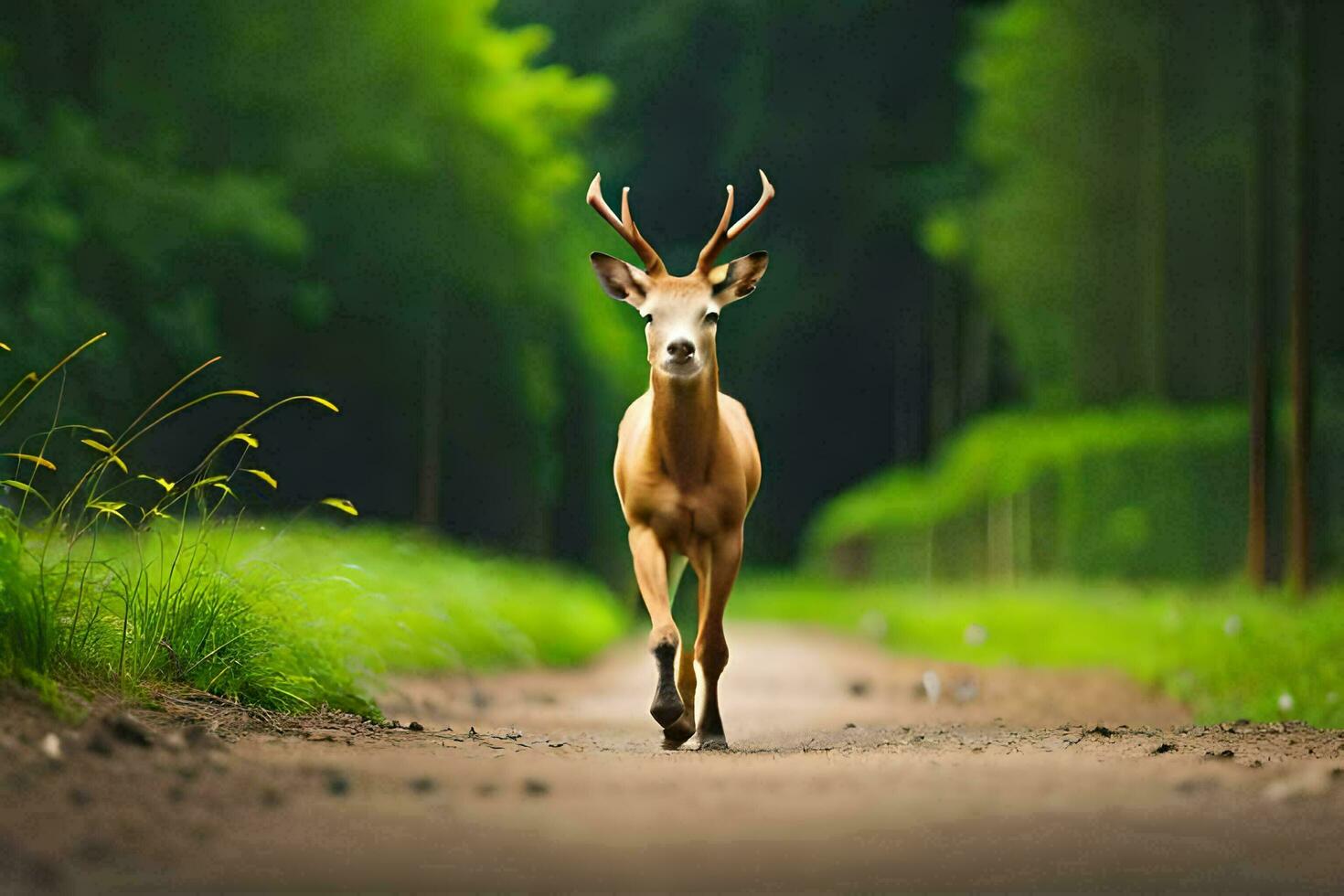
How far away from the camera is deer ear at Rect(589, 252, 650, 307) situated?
273 inches

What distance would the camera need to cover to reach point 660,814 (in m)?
3.87

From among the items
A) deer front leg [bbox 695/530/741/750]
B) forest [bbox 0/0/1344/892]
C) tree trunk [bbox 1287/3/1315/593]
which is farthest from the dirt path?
tree trunk [bbox 1287/3/1315/593]

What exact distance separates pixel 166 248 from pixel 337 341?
242 centimetres

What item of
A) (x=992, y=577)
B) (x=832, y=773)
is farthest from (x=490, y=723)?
(x=992, y=577)

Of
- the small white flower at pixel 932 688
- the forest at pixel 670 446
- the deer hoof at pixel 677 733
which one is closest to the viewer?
the forest at pixel 670 446

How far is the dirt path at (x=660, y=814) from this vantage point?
325 cm

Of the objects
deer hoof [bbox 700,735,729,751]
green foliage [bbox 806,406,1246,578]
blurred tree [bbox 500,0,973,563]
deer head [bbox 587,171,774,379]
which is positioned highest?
blurred tree [bbox 500,0,973,563]

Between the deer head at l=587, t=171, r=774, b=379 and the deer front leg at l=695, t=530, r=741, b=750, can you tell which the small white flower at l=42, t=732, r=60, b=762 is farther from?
the deer front leg at l=695, t=530, r=741, b=750

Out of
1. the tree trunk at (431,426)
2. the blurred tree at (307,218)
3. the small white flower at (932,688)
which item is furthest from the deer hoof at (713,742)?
the tree trunk at (431,426)

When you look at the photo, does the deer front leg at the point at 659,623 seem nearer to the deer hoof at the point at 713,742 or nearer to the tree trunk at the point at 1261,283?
the deer hoof at the point at 713,742

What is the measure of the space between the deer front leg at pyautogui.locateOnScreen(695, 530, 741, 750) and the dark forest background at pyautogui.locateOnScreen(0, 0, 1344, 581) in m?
6.85

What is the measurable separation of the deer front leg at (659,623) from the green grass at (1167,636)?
3.75 meters

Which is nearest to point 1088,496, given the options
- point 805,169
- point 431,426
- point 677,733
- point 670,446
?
point 431,426

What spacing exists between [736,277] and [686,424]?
807 millimetres
